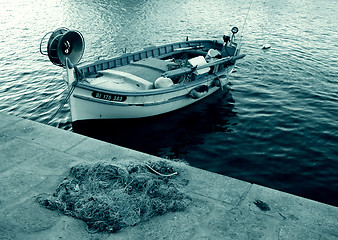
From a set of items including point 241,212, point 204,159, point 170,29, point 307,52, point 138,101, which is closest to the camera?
point 241,212

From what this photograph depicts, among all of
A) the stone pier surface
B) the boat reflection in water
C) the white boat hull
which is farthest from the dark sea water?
the stone pier surface

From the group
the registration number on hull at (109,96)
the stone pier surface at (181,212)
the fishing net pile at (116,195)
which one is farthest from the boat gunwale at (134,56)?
the fishing net pile at (116,195)

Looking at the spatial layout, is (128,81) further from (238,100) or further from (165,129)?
(238,100)

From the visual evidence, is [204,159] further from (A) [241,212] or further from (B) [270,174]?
(A) [241,212]

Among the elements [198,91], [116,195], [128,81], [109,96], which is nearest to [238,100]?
[198,91]

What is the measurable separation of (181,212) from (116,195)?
4.63ft

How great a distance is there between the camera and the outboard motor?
11.0 meters

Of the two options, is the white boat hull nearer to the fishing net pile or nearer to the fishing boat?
the fishing boat

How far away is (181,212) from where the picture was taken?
5.90 metres

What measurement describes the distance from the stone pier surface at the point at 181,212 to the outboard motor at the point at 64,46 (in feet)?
15.6

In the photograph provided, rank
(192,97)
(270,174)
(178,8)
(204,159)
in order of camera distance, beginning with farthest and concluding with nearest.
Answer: (178,8) < (192,97) < (204,159) < (270,174)

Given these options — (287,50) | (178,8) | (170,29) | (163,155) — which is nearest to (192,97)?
(163,155)

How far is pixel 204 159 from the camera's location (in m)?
12.0

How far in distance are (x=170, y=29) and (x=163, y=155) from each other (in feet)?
79.5
